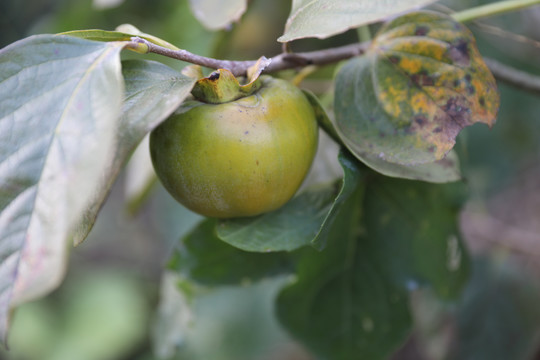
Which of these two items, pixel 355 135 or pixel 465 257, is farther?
pixel 465 257

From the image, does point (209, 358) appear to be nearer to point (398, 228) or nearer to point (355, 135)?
point (398, 228)

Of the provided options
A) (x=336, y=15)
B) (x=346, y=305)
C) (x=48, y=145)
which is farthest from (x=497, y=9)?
(x=48, y=145)

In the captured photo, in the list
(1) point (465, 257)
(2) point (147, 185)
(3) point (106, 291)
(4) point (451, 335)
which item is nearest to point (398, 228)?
(1) point (465, 257)

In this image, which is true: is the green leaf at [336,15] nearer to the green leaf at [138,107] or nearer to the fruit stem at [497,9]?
the green leaf at [138,107]

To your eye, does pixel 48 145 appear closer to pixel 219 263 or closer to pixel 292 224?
pixel 292 224

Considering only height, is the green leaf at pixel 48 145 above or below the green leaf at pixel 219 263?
above

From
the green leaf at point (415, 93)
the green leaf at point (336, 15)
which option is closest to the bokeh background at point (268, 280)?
the green leaf at point (415, 93)
